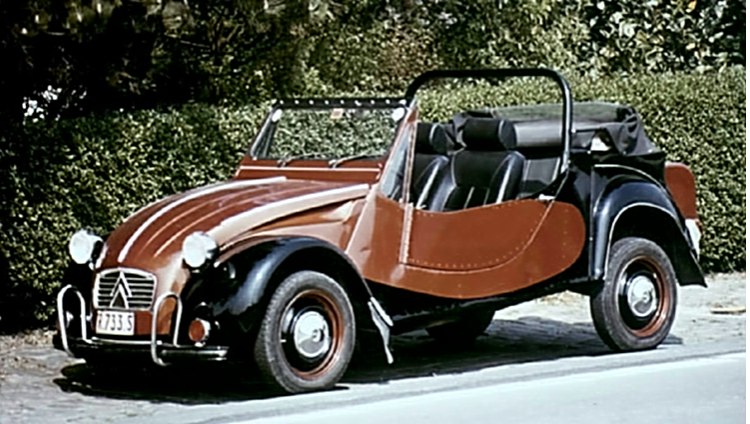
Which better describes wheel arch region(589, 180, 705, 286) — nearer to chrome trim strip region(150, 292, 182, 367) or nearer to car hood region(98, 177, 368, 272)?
car hood region(98, 177, 368, 272)

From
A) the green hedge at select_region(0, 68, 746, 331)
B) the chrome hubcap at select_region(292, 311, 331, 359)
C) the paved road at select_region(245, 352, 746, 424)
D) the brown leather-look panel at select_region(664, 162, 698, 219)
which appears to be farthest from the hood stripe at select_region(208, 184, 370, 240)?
the green hedge at select_region(0, 68, 746, 331)

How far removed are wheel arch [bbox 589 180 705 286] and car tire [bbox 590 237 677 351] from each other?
105 millimetres

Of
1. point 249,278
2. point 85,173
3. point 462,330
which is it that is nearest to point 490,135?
point 462,330

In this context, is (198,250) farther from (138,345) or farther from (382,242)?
(382,242)

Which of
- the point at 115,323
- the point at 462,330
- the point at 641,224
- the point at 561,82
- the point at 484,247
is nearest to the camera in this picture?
the point at 115,323

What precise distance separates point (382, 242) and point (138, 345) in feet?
5.25

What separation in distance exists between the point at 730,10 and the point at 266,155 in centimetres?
850

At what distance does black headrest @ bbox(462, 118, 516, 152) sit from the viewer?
32.7 feet

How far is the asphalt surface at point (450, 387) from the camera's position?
7.95 metres

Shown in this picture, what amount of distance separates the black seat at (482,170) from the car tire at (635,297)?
86cm

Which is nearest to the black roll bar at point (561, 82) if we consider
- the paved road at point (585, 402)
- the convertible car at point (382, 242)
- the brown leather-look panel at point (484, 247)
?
the convertible car at point (382, 242)

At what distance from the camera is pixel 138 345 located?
8.29 m

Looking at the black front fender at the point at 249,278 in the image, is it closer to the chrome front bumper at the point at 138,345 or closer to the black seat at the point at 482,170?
the chrome front bumper at the point at 138,345

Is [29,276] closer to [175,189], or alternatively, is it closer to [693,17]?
[175,189]
